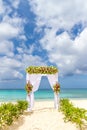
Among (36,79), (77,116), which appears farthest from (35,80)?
(77,116)

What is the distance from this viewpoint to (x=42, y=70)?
20391 millimetres

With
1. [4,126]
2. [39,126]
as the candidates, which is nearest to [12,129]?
[4,126]

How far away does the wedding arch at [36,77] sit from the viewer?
20.1 meters

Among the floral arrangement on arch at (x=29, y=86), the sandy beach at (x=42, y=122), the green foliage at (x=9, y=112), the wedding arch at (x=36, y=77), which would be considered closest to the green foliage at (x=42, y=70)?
the wedding arch at (x=36, y=77)

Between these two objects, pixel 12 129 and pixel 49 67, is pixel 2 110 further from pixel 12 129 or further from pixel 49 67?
pixel 49 67

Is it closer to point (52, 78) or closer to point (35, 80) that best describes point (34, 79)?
point (35, 80)

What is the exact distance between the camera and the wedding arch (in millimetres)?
20109

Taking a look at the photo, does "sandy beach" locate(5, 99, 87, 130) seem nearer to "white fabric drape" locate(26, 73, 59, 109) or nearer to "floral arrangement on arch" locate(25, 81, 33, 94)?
"white fabric drape" locate(26, 73, 59, 109)

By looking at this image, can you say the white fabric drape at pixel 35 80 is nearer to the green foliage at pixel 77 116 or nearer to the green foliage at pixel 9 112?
the green foliage at pixel 9 112

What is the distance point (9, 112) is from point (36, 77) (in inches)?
202

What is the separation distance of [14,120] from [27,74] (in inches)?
176

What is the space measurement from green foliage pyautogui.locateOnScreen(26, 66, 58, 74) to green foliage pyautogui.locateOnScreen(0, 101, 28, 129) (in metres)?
2.22

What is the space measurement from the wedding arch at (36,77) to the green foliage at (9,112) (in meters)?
1.24

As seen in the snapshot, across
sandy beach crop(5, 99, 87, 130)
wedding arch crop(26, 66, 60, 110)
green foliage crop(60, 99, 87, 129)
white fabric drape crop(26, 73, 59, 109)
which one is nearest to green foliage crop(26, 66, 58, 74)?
wedding arch crop(26, 66, 60, 110)
